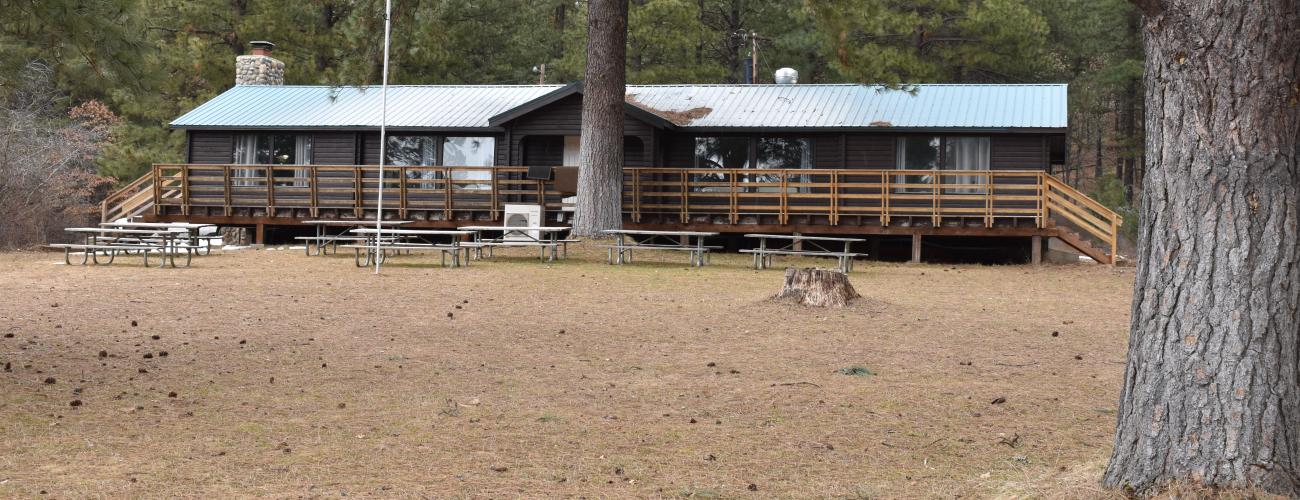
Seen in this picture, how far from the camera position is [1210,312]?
4473 mm

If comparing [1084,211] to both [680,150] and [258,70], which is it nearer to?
[680,150]

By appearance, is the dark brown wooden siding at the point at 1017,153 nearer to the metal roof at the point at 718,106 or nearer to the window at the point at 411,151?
the metal roof at the point at 718,106

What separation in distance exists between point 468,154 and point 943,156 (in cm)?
964

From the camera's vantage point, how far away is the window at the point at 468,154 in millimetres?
25719

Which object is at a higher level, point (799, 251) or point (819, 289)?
point (799, 251)

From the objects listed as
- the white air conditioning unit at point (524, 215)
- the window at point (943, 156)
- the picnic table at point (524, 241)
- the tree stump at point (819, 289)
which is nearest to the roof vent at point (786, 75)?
the window at point (943, 156)

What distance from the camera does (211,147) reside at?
27250 mm

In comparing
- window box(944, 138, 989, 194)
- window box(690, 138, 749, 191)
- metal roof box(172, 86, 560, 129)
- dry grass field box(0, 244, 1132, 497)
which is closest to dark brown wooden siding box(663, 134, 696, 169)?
window box(690, 138, 749, 191)

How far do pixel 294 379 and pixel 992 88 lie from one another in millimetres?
20543

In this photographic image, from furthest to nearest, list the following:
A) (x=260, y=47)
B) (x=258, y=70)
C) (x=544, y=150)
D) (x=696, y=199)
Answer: (x=260, y=47) < (x=258, y=70) < (x=544, y=150) < (x=696, y=199)

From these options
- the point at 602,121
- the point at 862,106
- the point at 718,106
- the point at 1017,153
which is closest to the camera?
the point at 602,121

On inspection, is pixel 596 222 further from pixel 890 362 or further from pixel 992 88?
pixel 890 362

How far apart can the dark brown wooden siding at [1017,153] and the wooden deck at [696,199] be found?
302mm

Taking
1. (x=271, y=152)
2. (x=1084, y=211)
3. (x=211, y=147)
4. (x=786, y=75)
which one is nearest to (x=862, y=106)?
(x=786, y=75)
